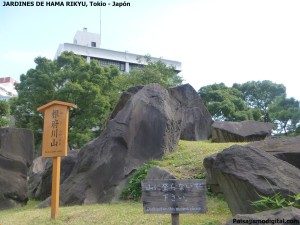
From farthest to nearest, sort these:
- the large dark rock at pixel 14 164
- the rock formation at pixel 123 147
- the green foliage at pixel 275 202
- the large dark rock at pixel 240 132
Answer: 1. the large dark rock at pixel 240 132
2. the large dark rock at pixel 14 164
3. the rock formation at pixel 123 147
4. the green foliage at pixel 275 202

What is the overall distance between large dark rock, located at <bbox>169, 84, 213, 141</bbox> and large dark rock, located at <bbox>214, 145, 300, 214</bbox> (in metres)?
14.2

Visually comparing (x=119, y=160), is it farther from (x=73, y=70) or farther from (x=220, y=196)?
(x=73, y=70)

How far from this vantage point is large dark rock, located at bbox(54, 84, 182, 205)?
36.1ft

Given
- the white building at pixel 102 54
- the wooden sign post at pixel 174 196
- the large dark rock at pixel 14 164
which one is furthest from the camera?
the white building at pixel 102 54

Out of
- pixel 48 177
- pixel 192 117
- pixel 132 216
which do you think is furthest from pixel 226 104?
pixel 132 216

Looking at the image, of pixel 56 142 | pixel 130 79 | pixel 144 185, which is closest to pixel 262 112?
pixel 130 79

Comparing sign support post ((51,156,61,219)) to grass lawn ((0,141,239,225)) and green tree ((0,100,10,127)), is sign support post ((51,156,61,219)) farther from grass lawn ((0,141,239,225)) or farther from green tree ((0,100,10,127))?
green tree ((0,100,10,127))

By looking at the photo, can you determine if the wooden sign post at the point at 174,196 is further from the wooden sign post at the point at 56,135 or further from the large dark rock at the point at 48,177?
the large dark rock at the point at 48,177

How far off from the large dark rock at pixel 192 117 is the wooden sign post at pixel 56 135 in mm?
11593

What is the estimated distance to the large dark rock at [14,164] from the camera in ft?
40.1

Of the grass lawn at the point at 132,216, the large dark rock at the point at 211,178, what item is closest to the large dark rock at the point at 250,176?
the grass lawn at the point at 132,216

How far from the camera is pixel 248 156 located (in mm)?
6219

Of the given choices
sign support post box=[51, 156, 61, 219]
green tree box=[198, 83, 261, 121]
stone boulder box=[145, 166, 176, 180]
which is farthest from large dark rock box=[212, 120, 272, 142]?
green tree box=[198, 83, 261, 121]

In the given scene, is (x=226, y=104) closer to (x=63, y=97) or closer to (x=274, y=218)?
(x=63, y=97)
